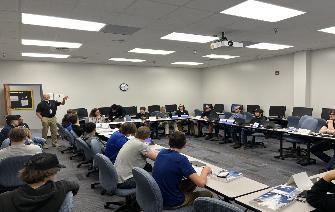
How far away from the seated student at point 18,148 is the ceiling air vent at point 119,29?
258 centimetres

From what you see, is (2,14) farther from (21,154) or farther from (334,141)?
(334,141)

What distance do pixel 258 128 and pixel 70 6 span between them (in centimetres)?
511

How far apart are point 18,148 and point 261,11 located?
4.04 metres

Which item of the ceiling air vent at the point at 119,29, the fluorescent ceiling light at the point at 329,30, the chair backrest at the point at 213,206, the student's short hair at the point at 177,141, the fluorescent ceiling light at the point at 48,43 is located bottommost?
Result: the chair backrest at the point at 213,206

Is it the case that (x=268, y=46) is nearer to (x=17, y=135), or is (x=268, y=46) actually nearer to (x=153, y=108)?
(x=153, y=108)

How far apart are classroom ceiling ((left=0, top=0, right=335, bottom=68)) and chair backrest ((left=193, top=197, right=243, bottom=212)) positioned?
2.91 metres

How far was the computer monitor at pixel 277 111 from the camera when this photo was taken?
30.5 ft

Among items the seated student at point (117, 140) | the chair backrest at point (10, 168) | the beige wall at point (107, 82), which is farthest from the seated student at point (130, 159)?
the beige wall at point (107, 82)

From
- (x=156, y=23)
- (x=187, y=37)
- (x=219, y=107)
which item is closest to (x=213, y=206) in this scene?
(x=156, y=23)

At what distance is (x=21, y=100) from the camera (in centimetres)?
952

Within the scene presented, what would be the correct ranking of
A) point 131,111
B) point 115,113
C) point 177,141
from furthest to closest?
point 131,111, point 115,113, point 177,141

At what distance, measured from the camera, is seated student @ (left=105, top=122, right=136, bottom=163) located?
3831 millimetres

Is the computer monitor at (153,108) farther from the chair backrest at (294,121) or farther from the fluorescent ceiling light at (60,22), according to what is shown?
the fluorescent ceiling light at (60,22)

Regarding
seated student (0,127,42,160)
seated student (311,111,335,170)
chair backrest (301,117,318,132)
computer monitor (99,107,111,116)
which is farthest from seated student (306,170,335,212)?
computer monitor (99,107,111,116)
